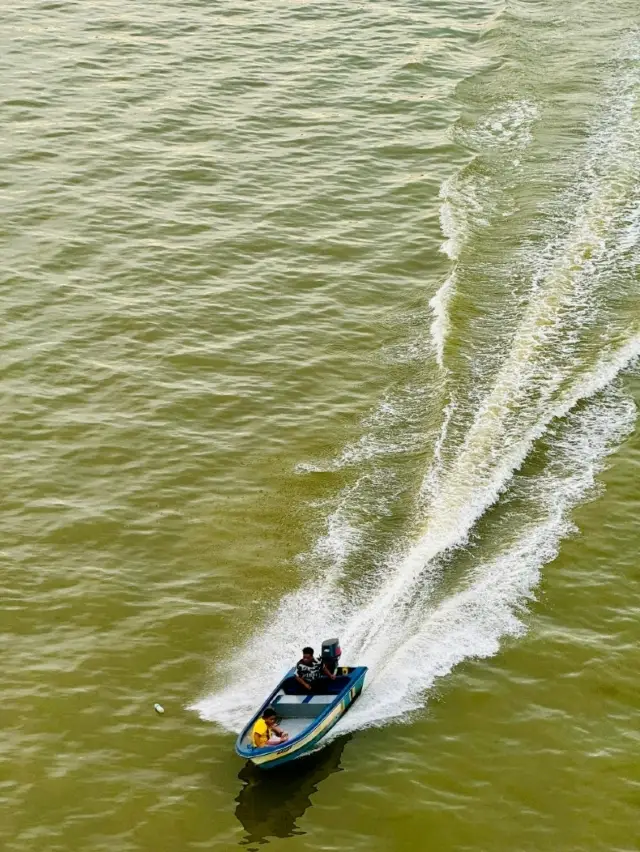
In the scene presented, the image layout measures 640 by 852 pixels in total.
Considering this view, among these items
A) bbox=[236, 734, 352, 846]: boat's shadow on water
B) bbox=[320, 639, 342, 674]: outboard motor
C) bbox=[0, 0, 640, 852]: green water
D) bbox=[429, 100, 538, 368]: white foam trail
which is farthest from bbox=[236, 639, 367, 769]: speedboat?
bbox=[429, 100, 538, 368]: white foam trail

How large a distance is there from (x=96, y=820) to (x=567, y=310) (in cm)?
1876

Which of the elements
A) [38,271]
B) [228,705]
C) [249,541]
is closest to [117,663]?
[228,705]

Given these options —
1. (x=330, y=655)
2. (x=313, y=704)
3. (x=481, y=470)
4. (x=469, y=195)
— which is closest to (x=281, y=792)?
(x=313, y=704)

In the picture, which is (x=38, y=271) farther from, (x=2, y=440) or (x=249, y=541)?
(x=249, y=541)

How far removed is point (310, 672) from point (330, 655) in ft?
1.50

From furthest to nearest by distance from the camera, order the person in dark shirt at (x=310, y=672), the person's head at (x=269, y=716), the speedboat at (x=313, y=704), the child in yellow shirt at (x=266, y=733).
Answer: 1. the person in dark shirt at (x=310, y=672)
2. the person's head at (x=269, y=716)
3. the speedboat at (x=313, y=704)
4. the child in yellow shirt at (x=266, y=733)

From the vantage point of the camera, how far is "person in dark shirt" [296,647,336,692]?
19844 millimetres

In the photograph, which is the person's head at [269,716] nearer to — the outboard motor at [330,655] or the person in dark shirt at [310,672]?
the person in dark shirt at [310,672]

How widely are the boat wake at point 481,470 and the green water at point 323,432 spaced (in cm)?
8

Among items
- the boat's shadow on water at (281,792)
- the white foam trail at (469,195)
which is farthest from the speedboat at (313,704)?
the white foam trail at (469,195)

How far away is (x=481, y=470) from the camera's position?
25406 mm

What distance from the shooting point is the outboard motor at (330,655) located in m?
20.0

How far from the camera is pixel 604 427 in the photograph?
1055 inches

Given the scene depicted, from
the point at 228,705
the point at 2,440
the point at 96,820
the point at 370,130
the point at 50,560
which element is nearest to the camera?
the point at 96,820
